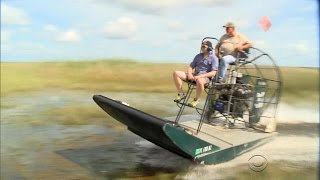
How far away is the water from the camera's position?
3789mm

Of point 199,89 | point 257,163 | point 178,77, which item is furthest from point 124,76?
point 257,163

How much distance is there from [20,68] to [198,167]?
2.20m

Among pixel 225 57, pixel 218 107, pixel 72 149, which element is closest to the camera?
pixel 225 57

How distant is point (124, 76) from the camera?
4.12m

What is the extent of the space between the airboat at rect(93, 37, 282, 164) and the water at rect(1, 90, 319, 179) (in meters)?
0.13

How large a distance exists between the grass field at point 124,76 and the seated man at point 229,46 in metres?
0.34

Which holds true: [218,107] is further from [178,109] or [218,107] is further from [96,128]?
[96,128]

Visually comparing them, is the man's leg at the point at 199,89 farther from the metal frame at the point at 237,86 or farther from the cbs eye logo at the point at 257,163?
the cbs eye logo at the point at 257,163

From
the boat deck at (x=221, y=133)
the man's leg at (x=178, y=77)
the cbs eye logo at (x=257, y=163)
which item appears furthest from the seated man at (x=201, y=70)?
the cbs eye logo at (x=257, y=163)

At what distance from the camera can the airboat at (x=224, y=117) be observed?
361 cm

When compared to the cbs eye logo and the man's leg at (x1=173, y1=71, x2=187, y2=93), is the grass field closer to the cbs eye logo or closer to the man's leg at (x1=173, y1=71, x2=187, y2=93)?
the man's leg at (x1=173, y1=71, x2=187, y2=93)

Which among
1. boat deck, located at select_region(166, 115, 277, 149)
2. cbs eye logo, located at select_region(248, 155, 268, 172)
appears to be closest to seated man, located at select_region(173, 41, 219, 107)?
boat deck, located at select_region(166, 115, 277, 149)

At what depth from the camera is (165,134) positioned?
3.49 m

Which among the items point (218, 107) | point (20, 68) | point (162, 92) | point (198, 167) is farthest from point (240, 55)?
point (20, 68)
